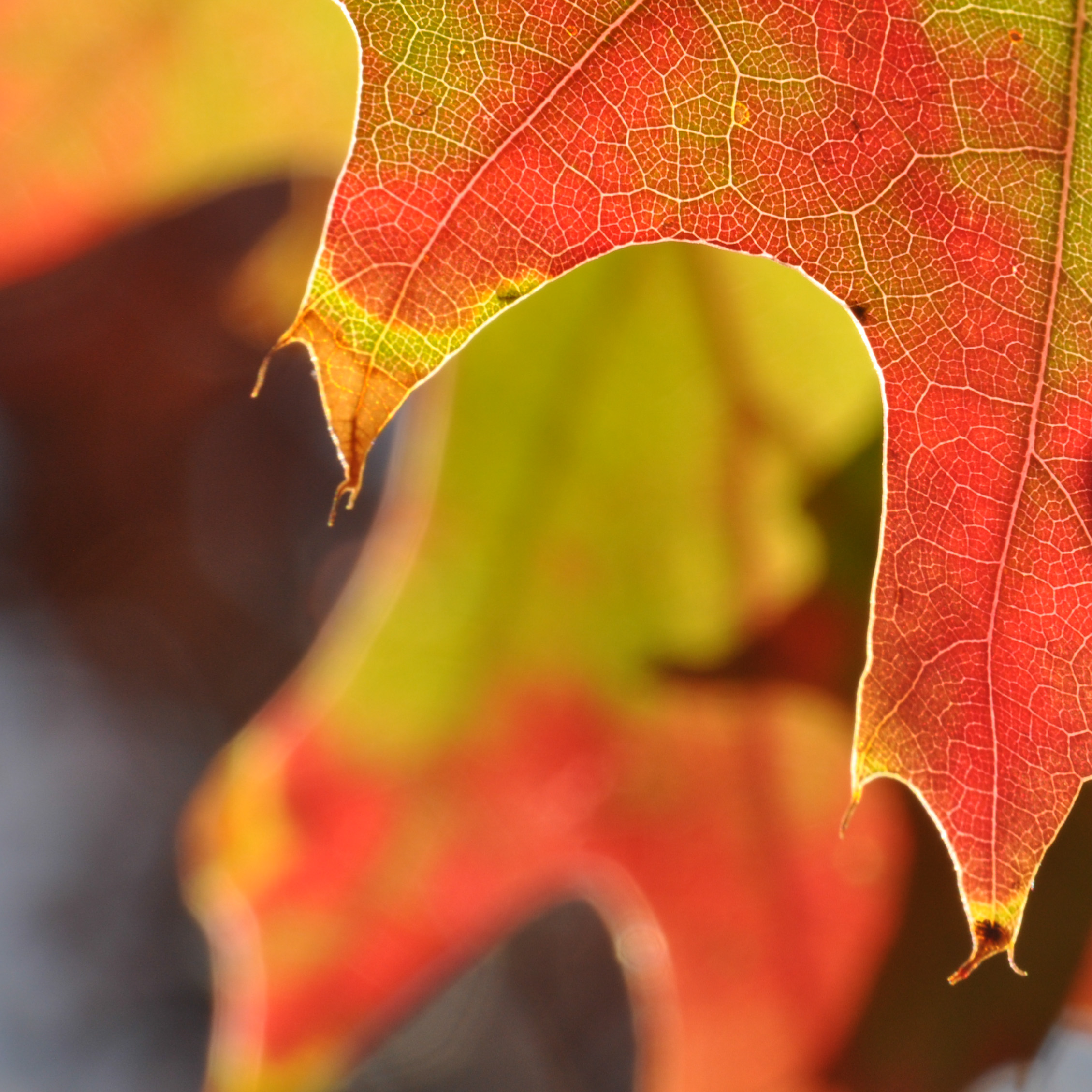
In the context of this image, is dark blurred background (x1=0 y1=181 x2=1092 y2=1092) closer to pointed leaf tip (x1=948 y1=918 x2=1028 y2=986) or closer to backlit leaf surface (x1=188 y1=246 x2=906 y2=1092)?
backlit leaf surface (x1=188 y1=246 x2=906 y2=1092)

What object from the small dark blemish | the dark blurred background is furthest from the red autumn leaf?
the dark blurred background

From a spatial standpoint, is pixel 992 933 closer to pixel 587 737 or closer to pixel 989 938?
pixel 989 938

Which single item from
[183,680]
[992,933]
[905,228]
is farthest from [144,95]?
[183,680]

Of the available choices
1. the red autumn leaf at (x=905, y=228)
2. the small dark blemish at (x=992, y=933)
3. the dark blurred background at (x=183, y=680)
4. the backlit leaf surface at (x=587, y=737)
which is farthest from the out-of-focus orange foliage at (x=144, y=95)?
the small dark blemish at (x=992, y=933)

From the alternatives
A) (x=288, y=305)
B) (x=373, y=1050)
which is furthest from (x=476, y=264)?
(x=373, y=1050)

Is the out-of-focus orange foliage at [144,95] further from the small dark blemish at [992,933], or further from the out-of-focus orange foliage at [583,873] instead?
the small dark blemish at [992,933]

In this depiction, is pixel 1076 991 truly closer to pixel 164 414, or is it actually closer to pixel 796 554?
pixel 796 554
